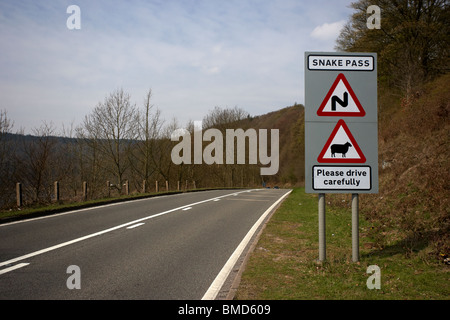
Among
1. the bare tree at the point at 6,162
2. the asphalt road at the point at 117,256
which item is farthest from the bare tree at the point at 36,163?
the asphalt road at the point at 117,256

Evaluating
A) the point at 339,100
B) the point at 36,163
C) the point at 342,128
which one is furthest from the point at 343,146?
the point at 36,163

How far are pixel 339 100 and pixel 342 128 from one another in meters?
0.49

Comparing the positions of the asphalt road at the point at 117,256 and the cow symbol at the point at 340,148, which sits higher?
the cow symbol at the point at 340,148

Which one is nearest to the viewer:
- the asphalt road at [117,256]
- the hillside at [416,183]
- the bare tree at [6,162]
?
the asphalt road at [117,256]

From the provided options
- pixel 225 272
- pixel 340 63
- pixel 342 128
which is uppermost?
pixel 340 63

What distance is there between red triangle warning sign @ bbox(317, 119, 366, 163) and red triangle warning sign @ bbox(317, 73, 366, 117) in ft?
0.62

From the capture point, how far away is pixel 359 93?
6.07m

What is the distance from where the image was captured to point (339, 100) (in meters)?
6.09

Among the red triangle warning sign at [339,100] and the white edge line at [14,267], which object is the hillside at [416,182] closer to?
the red triangle warning sign at [339,100]

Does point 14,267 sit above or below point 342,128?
below

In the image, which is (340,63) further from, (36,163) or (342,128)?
(36,163)

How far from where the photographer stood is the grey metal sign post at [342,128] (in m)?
6.06

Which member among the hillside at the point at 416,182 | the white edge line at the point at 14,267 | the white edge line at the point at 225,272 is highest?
the hillside at the point at 416,182
